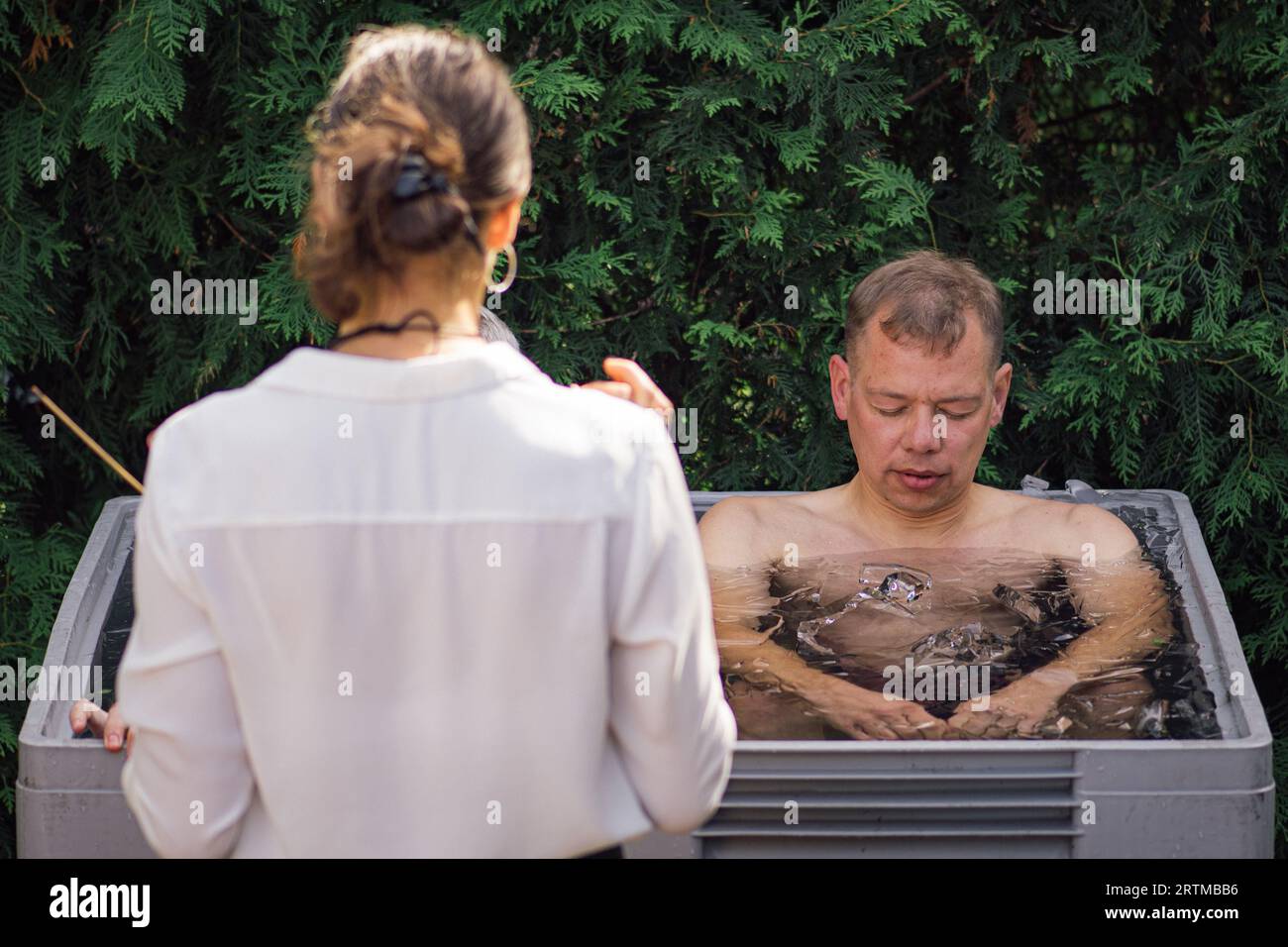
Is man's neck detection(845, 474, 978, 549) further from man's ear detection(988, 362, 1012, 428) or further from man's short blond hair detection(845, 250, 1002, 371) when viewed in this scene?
man's short blond hair detection(845, 250, 1002, 371)

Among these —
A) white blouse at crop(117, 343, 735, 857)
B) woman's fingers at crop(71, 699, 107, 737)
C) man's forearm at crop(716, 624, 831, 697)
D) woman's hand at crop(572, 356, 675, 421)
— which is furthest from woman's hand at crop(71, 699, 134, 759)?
man's forearm at crop(716, 624, 831, 697)

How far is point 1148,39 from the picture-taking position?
356 cm

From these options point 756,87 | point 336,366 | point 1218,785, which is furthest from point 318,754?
point 756,87

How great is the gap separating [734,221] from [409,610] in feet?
7.85

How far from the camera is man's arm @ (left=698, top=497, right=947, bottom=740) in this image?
2.49m

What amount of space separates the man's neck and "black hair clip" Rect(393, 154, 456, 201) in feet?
6.61

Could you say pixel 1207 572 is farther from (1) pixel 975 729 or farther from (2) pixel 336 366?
(2) pixel 336 366

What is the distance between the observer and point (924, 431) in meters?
2.98

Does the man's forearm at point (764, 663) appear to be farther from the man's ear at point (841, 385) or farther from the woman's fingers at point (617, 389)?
the woman's fingers at point (617, 389)

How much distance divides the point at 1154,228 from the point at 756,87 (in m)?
1.03

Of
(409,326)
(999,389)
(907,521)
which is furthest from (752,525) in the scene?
(409,326)

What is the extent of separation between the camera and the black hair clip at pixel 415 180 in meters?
1.34

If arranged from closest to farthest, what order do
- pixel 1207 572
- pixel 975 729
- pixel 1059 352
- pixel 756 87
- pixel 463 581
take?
pixel 463 581, pixel 975 729, pixel 1207 572, pixel 756 87, pixel 1059 352

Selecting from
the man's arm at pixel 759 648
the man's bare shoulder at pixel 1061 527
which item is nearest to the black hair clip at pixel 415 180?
the man's arm at pixel 759 648
